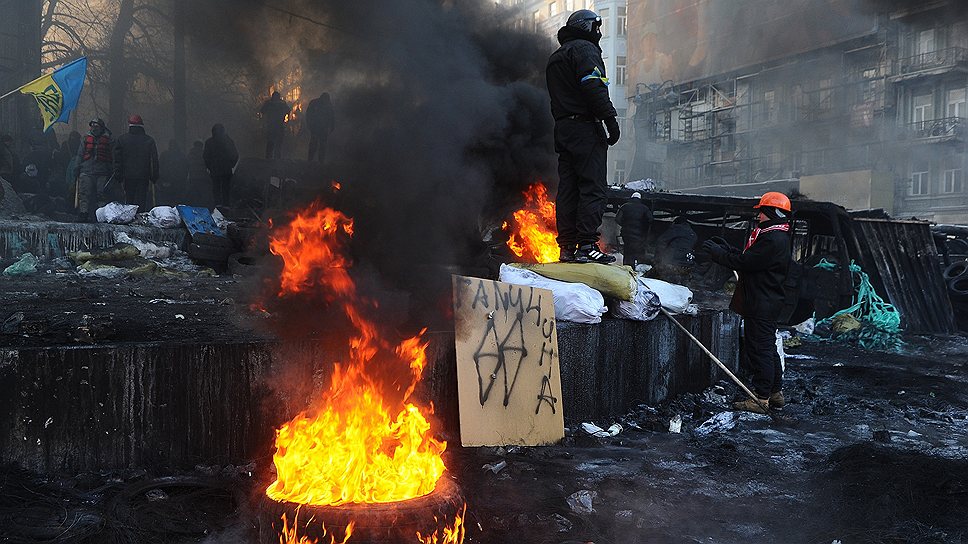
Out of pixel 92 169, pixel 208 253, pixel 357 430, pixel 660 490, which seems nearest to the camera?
pixel 357 430

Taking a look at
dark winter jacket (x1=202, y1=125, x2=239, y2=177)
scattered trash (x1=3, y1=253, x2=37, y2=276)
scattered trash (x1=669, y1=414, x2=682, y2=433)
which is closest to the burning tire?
scattered trash (x1=669, y1=414, x2=682, y2=433)

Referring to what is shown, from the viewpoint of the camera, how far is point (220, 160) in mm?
13422

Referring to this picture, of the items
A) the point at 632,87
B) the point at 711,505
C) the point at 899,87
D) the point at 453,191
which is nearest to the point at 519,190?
the point at 453,191

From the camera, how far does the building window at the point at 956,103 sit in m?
35.8

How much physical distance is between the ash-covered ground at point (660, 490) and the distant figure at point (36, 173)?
42.0 ft

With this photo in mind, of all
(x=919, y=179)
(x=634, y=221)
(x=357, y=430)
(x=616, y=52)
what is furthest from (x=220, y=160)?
(x=616, y=52)

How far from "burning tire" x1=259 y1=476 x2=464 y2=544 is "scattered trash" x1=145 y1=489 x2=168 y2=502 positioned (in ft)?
3.10

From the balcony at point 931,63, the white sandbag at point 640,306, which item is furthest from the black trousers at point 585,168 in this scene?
the balcony at point 931,63

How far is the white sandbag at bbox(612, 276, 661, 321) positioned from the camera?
17.7 feet

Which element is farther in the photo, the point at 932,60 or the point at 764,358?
the point at 932,60

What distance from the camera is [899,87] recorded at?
1459 inches

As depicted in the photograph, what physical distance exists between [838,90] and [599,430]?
1580 inches

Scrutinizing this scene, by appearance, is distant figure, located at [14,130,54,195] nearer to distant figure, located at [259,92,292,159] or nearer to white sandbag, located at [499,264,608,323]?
distant figure, located at [259,92,292,159]

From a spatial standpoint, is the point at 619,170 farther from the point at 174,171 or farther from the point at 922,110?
the point at 174,171
